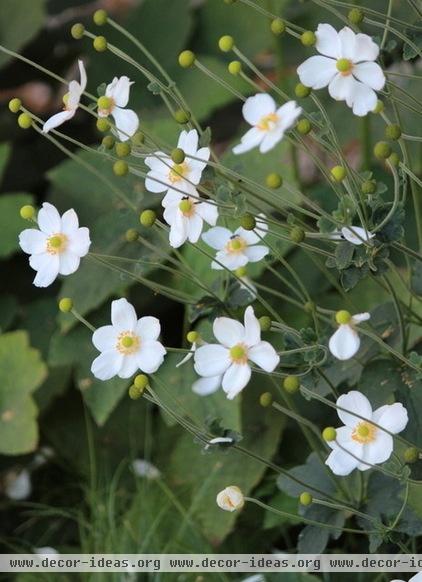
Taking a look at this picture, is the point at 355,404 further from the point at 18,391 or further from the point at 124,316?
the point at 18,391

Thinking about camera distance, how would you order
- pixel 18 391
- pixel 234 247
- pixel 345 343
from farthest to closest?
pixel 18 391
pixel 234 247
pixel 345 343

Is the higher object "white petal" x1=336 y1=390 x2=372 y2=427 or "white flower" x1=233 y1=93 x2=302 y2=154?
"white flower" x1=233 y1=93 x2=302 y2=154

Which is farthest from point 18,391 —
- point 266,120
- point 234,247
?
point 266,120

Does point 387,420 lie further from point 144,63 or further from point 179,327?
point 144,63

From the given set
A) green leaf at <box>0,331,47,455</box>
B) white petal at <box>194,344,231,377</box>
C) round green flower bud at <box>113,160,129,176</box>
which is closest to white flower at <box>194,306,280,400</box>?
white petal at <box>194,344,231,377</box>

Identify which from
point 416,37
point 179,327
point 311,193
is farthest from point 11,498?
point 416,37

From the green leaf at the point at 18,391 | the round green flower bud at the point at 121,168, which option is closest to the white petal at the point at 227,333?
the round green flower bud at the point at 121,168

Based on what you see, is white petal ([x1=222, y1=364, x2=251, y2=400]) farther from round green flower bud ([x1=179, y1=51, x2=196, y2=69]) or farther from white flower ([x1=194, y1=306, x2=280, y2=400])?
round green flower bud ([x1=179, y1=51, x2=196, y2=69])

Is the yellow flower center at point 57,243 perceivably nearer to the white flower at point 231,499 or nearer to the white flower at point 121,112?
the white flower at point 121,112
